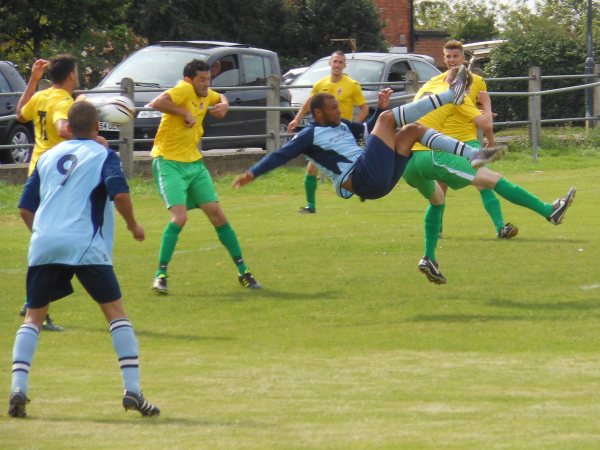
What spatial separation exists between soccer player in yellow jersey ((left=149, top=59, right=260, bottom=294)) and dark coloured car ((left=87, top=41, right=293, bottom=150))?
9.82 meters

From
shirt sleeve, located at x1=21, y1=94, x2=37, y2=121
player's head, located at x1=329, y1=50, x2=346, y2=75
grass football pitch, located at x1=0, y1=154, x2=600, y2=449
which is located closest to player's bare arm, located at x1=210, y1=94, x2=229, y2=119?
grass football pitch, located at x1=0, y1=154, x2=600, y2=449

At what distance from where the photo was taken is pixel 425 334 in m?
9.50

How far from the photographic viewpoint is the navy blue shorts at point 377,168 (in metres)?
10.3

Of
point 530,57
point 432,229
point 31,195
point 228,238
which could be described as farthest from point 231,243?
point 530,57

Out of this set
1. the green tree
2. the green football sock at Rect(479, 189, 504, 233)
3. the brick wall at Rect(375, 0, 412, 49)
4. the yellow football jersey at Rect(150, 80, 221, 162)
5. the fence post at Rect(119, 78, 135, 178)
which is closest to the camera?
the yellow football jersey at Rect(150, 80, 221, 162)

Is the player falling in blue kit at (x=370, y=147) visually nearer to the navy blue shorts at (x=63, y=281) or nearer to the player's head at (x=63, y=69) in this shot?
the player's head at (x=63, y=69)

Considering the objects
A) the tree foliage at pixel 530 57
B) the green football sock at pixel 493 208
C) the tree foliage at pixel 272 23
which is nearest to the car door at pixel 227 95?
the green football sock at pixel 493 208

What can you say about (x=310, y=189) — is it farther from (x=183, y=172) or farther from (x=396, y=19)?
(x=396, y=19)

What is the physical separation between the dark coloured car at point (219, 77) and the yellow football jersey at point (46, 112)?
1085cm

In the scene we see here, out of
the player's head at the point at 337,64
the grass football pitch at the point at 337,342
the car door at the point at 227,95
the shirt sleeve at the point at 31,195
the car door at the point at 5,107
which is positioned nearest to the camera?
the grass football pitch at the point at 337,342

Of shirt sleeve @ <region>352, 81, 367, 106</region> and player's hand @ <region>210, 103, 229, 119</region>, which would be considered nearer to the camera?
player's hand @ <region>210, 103, 229, 119</region>

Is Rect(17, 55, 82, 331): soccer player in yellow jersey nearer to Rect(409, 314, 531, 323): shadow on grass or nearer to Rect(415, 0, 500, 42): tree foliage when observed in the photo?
Rect(409, 314, 531, 323): shadow on grass

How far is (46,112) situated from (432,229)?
130 inches

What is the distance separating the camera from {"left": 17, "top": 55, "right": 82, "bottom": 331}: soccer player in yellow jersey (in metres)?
9.98
